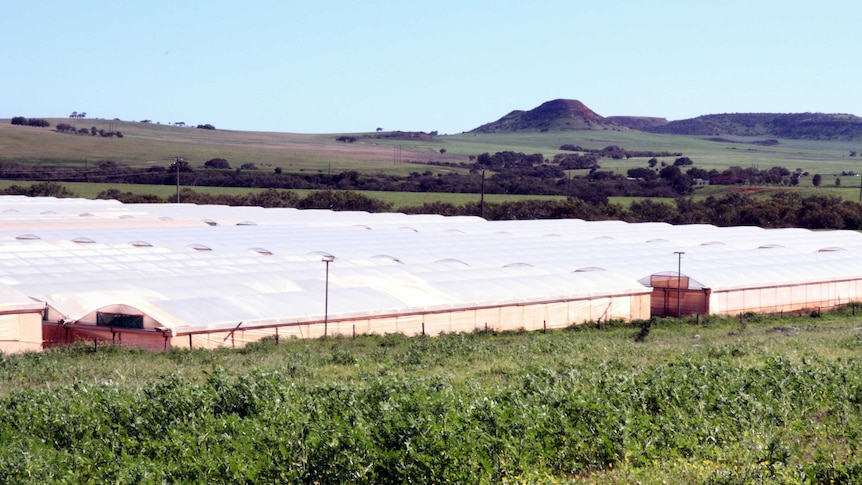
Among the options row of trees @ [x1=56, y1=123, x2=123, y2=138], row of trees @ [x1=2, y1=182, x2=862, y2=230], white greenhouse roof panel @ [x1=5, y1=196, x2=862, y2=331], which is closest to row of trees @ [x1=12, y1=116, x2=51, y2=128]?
row of trees @ [x1=56, y1=123, x2=123, y2=138]

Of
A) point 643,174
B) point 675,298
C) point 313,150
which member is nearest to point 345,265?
point 675,298

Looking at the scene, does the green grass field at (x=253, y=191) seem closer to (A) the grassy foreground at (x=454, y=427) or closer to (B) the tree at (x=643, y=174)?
(B) the tree at (x=643, y=174)

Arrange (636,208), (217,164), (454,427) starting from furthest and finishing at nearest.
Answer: (217,164) < (636,208) < (454,427)

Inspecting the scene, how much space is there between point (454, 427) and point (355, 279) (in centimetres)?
1837

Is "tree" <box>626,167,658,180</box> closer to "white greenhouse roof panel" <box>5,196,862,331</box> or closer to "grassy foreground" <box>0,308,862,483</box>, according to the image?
"white greenhouse roof panel" <box>5,196,862,331</box>

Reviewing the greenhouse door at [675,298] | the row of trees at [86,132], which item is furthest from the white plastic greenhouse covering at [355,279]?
the row of trees at [86,132]

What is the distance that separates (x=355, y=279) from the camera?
93.5 ft

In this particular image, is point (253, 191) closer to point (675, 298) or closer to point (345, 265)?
point (345, 265)

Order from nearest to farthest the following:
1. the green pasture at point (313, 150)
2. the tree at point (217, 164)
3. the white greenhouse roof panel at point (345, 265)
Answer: the white greenhouse roof panel at point (345, 265)
the tree at point (217, 164)
the green pasture at point (313, 150)

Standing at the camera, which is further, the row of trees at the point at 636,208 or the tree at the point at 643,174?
the tree at the point at 643,174

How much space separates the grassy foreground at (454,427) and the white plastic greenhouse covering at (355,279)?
646 centimetres

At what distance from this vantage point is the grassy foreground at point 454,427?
950 centimetres

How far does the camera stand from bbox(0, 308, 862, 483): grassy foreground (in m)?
9.50

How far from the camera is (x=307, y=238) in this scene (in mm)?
42438
